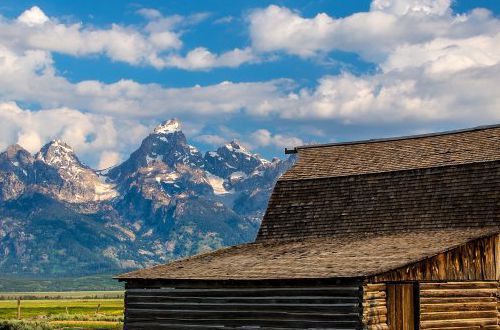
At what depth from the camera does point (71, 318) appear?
302ft

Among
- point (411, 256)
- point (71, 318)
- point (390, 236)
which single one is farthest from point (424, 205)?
point (71, 318)

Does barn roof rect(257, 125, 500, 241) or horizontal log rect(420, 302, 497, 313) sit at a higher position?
barn roof rect(257, 125, 500, 241)

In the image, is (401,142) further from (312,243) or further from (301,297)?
(301,297)

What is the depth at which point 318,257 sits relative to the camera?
31.5m

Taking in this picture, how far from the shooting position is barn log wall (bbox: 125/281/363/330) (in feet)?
91.1

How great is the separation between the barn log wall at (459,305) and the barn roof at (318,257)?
1405mm

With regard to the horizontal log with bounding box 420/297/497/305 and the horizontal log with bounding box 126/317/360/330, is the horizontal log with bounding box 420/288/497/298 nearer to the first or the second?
the horizontal log with bounding box 420/297/497/305

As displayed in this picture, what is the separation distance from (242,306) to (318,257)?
10.3ft

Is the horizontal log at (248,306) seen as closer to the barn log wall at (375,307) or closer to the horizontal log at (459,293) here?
the barn log wall at (375,307)

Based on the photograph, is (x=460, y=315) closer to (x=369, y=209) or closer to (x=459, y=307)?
(x=459, y=307)

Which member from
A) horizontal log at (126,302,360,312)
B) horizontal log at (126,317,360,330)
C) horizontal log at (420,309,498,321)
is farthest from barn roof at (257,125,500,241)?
horizontal log at (126,317,360,330)

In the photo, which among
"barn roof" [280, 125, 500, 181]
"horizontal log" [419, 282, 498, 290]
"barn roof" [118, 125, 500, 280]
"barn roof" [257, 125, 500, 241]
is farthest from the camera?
"barn roof" [280, 125, 500, 181]

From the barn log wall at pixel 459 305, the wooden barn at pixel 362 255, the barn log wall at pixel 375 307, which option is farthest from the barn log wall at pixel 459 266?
the barn log wall at pixel 375 307

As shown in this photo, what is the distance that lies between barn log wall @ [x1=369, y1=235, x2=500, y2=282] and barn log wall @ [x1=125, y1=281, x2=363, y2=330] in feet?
5.07
